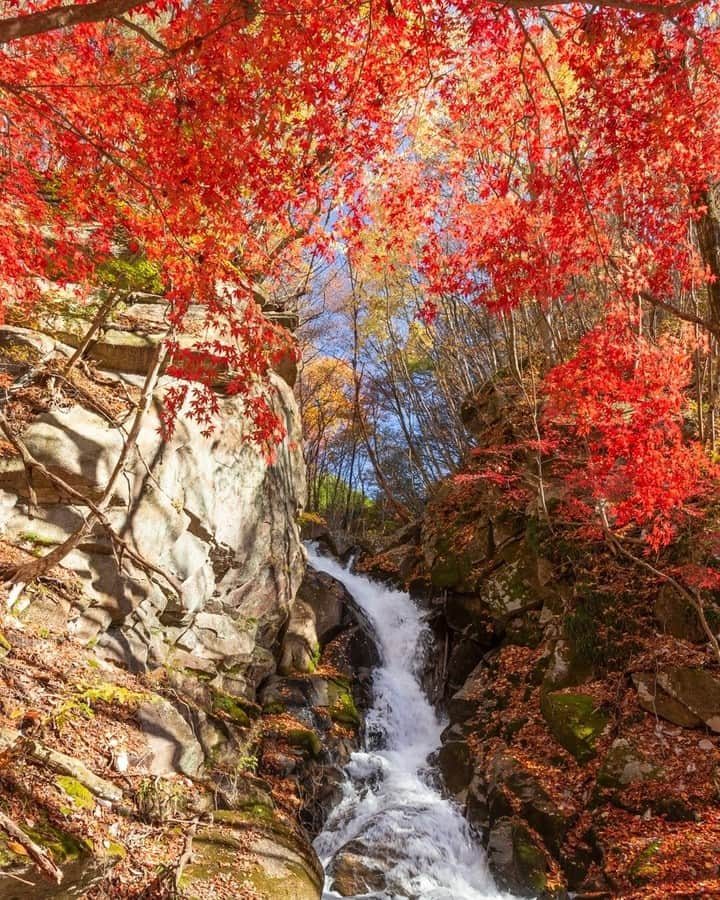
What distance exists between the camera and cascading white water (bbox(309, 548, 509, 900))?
715cm

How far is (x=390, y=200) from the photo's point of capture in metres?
10.5

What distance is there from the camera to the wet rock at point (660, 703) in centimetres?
736

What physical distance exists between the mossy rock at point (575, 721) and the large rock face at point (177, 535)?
4.87 metres

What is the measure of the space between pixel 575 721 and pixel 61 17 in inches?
367

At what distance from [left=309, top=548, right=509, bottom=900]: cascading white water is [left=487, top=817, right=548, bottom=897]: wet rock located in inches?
7.8

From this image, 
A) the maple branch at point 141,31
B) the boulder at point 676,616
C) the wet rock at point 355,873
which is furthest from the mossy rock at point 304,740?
the maple branch at point 141,31

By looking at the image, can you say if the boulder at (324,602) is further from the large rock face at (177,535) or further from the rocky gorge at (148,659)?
the large rock face at (177,535)

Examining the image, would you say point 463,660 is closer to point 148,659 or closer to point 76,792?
point 148,659

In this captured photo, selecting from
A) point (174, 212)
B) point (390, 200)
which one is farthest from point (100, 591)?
point (390, 200)

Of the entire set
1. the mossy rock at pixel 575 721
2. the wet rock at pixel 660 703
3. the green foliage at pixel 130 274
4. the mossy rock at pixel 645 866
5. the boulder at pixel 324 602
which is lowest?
the mossy rock at pixel 645 866

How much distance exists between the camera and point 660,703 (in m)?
7.61

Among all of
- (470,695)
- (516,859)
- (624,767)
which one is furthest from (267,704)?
(624,767)

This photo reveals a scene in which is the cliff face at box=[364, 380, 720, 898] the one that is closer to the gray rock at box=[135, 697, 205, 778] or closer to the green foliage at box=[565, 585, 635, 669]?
the green foliage at box=[565, 585, 635, 669]

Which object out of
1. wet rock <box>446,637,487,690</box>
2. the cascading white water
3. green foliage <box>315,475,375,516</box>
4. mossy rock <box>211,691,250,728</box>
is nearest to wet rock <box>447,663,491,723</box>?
wet rock <box>446,637,487,690</box>
